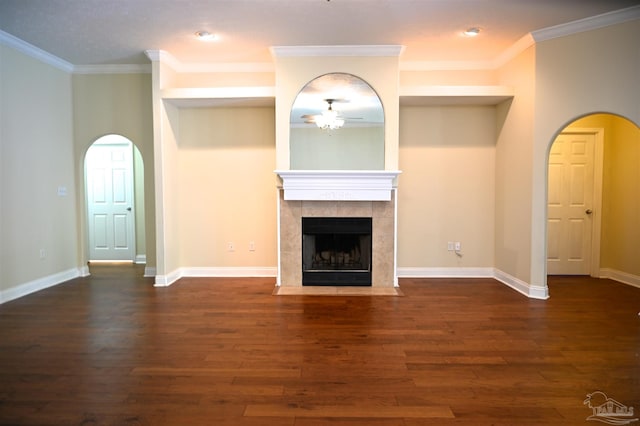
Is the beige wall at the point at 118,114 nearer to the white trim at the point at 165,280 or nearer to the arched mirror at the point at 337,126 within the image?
the white trim at the point at 165,280

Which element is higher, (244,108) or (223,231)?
(244,108)

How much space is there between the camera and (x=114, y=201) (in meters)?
6.33

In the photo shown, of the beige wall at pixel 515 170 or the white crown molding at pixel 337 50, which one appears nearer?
the beige wall at pixel 515 170

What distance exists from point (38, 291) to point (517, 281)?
5689mm

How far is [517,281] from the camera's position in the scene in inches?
171

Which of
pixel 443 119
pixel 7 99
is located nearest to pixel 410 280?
pixel 443 119

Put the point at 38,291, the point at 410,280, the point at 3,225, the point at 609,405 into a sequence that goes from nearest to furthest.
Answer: the point at 609,405
the point at 3,225
the point at 38,291
the point at 410,280

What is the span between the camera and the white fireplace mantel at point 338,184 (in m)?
4.23

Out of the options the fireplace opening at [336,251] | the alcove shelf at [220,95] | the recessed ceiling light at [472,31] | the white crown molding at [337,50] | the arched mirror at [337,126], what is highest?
the recessed ceiling light at [472,31]

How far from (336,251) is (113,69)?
3.88 meters

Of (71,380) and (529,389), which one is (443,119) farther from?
(71,380)

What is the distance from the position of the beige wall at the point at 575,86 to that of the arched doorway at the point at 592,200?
3.00 feet

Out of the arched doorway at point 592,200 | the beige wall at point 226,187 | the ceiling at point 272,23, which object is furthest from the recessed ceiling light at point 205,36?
the arched doorway at point 592,200

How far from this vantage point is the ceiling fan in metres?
4.41
